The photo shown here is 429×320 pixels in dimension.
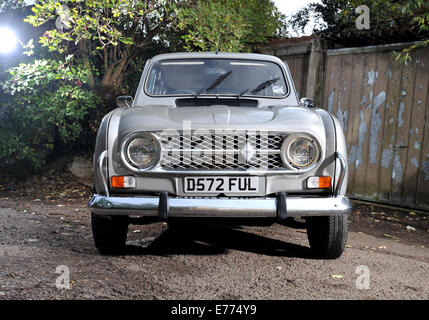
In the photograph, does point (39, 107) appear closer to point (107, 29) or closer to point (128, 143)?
point (107, 29)

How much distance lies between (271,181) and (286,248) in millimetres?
1184

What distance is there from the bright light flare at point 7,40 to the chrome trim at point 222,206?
6062 millimetres

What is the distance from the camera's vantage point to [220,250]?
13.1 feet

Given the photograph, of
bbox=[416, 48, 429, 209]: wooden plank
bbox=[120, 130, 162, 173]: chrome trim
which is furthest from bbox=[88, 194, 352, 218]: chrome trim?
bbox=[416, 48, 429, 209]: wooden plank

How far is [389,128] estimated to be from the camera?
6805 millimetres

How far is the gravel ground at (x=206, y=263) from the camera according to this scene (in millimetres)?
2908

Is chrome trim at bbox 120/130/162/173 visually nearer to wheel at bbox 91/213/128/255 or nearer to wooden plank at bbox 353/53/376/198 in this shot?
wheel at bbox 91/213/128/255

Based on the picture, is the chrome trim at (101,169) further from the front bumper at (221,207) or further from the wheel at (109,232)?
the wheel at (109,232)

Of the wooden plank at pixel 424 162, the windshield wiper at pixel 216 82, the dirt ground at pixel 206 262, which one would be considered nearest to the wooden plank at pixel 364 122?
the wooden plank at pixel 424 162

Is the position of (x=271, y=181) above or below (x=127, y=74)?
below

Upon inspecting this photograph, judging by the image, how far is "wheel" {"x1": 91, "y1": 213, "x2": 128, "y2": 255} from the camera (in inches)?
138

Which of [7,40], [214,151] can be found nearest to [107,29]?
[7,40]
